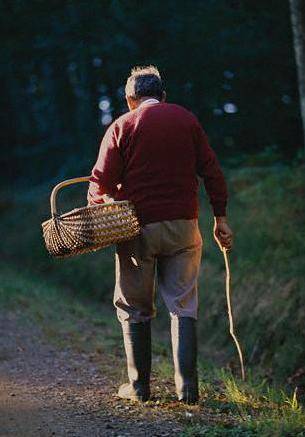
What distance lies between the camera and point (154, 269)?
5078 mm

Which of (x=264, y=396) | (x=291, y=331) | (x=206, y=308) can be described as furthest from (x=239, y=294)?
(x=264, y=396)

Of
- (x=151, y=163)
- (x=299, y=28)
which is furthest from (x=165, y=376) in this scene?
(x=299, y=28)

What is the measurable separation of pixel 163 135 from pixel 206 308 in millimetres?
5146

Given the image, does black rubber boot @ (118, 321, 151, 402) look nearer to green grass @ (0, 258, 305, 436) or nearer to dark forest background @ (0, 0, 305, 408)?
green grass @ (0, 258, 305, 436)

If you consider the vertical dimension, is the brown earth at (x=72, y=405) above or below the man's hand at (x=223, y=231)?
below

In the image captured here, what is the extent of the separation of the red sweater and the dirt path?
1.26 m

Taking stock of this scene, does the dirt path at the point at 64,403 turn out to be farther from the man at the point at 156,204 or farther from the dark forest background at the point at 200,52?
the dark forest background at the point at 200,52

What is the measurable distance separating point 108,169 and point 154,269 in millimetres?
741

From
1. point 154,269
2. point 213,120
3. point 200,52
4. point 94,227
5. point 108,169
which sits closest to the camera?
point 94,227

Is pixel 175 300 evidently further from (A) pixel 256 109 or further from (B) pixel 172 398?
(A) pixel 256 109

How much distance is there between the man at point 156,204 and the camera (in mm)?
4953

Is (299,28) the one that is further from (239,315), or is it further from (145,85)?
(239,315)

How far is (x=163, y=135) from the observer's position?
496 centimetres

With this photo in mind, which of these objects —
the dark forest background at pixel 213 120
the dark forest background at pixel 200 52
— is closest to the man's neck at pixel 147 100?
the dark forest background at pixel 213 120
